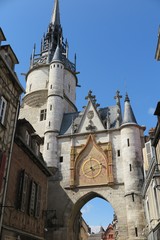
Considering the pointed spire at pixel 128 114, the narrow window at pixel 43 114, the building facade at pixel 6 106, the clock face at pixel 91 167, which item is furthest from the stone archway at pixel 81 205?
the building facade at pixel 6 106

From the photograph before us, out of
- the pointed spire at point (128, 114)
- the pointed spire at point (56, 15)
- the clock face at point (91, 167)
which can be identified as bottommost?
the clock face at point (91, 167)

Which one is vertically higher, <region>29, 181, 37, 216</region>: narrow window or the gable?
the gable

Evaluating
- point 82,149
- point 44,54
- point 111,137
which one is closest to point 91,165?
point 82,149

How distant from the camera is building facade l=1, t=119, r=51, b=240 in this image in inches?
388

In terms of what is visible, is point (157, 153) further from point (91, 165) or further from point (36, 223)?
point (91, 165)

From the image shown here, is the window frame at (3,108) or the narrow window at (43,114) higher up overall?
the narrow window at (43,114)

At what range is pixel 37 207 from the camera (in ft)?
41.7

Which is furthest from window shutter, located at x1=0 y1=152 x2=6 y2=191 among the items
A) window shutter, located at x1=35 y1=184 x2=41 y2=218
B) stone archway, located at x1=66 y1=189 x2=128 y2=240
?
stone archway, located at x1=66 y1=189 x2=128 y2=240

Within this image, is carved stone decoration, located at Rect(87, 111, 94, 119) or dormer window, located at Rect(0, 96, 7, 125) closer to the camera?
dormer window, located at Rect(0, 96, 7, 125)

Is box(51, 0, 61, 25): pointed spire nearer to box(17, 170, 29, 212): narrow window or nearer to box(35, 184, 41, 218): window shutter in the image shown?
box(35, 184, 41, 218): window shutter

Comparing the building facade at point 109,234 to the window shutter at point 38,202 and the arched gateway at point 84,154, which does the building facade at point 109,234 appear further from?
the window shutter at point 38,202

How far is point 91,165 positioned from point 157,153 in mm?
10012

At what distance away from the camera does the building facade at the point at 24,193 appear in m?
9.85

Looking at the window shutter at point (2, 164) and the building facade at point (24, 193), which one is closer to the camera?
the window shutter at point (2, 164)
